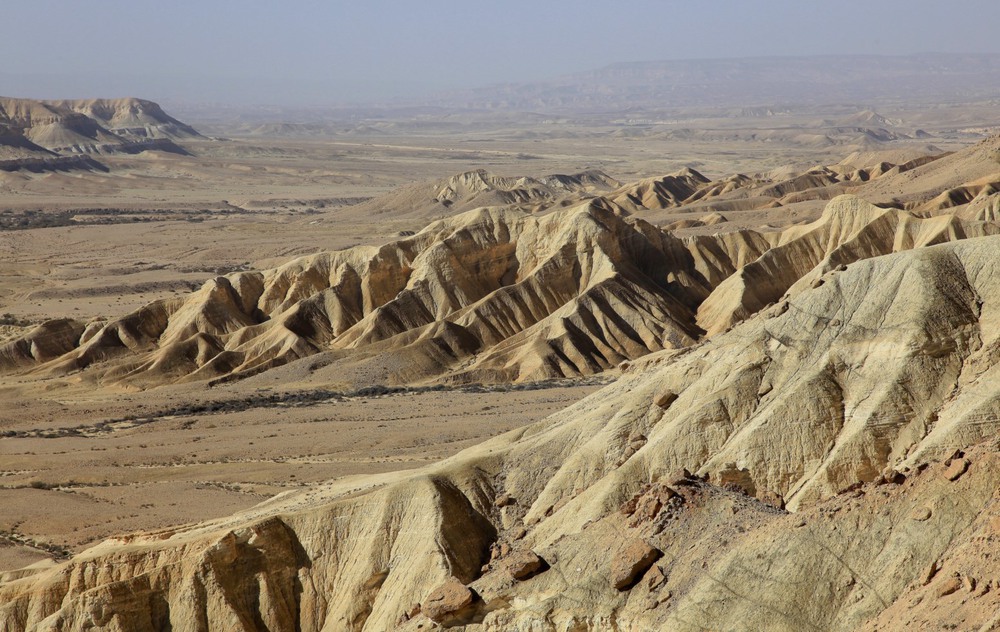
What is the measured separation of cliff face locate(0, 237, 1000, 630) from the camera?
25.0 meters

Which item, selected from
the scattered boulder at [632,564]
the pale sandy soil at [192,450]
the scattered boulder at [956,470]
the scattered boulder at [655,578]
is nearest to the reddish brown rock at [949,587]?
the scattered boulder at [956,470]

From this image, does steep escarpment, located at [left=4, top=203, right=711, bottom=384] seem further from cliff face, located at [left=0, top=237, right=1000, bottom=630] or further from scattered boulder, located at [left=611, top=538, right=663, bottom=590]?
scattered boulder, located at [left=611, top=538, right=663, bottom=590]

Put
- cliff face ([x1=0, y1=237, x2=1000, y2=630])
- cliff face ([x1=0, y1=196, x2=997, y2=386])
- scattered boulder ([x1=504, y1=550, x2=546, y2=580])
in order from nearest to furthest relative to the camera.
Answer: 1. cliff face ([x1=0, y1=237, x2=1000, y2=630])
2. scattered boulder ([x1=504, y1=550, x2=546, y2=580])
3. cliff face ([x1=0, y1=196, x2=997, y2=386])

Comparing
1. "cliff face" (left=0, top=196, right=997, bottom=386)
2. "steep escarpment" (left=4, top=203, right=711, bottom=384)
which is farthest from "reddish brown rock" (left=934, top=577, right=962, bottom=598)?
"cliff face" (left=0, top=196, right=997, bottom=386)

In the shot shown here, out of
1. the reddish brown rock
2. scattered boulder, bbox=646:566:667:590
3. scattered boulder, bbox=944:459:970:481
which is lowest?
scattered boulder, bbox=646:566:667:590

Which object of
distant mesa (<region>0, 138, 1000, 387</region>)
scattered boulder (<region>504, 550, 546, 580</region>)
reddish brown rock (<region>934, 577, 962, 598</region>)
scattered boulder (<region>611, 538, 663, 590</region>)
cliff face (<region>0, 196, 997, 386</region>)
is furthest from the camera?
cliff face (<region>0, 196, 997, 386</region>)

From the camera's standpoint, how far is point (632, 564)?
2673 centimetres

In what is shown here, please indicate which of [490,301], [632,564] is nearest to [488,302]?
[490,301]

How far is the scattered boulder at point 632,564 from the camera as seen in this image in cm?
2662

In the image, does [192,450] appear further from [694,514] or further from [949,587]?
[949,587]

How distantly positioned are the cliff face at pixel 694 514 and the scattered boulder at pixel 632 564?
0.05m

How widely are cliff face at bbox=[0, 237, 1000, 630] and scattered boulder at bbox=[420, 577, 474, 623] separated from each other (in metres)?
0.05

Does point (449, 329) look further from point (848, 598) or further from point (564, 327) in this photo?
point (848, 598)

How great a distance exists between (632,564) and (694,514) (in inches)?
85.1
